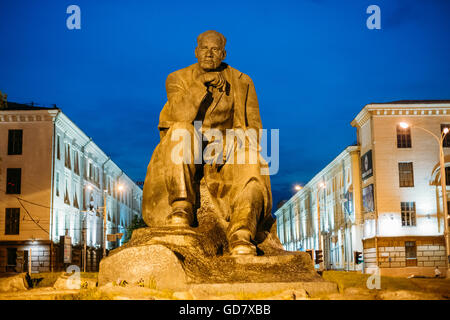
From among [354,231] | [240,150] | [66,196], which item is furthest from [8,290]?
[354,231]

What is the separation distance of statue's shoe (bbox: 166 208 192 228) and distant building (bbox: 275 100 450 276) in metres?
42.7

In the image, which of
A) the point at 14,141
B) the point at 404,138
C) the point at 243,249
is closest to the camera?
the point at 243,249

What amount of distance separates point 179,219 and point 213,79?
186cm

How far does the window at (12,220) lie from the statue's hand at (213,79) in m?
39.7

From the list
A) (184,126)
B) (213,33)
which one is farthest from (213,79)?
(184,126)

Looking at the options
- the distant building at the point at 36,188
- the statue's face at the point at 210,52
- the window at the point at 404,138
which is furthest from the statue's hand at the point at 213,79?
the window at the point at 404,138

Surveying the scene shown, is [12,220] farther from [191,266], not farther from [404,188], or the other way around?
[191,266]

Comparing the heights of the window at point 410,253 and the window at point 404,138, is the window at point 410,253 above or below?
below

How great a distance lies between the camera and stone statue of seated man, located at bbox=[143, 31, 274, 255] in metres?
7.39

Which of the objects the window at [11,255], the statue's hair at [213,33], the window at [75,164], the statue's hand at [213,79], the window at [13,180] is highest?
the window at [75,164]

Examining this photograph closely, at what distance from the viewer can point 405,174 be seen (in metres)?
50.3

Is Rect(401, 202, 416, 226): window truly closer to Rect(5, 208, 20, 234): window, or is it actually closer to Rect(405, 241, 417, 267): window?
Rect(405, 241, 417, 267): window

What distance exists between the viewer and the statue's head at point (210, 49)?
7.88 m

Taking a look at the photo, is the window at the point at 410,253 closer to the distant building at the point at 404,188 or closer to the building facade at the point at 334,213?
the distant building at the point at 404,188
